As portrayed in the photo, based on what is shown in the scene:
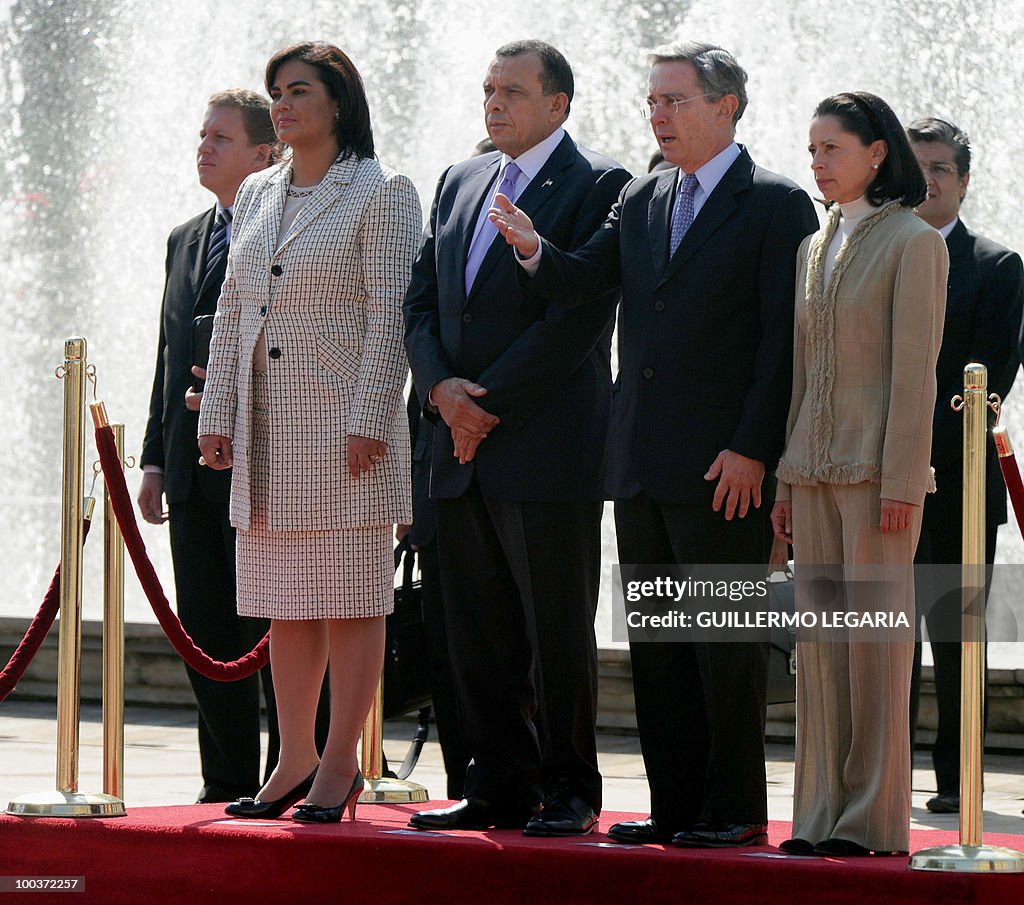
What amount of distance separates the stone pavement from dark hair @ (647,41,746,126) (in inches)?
87.3

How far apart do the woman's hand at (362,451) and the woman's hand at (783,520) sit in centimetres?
97

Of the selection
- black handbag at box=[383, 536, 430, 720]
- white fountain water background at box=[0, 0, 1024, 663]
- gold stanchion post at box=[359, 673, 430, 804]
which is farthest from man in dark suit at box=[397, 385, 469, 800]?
white fountain water background at box=[0, 0, 1024, 663]

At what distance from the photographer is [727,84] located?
4688 millimetres

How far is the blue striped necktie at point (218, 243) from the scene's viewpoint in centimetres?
584

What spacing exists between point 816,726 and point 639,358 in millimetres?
924

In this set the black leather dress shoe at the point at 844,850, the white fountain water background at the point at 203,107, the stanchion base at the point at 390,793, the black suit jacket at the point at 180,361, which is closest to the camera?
the black leather dress shoe at the point at 844,850

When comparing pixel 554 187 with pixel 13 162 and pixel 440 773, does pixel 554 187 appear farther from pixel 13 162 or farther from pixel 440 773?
pixel 13 162

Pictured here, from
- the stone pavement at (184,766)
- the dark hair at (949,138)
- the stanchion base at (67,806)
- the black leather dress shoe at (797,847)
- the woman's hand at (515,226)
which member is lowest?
the stone pavement at (184,766)

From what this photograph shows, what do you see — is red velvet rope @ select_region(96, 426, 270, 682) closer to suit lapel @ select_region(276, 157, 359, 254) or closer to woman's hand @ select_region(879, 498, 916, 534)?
suit lapel @ select_region(276, 157, 359, 254)

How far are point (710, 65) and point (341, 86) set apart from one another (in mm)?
987

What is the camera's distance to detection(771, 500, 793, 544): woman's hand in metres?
4.57

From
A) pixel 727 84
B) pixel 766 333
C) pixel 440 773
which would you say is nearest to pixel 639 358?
pixel 766 333

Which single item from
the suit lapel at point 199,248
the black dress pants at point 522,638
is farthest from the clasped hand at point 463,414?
the suit lapel at point 199,248

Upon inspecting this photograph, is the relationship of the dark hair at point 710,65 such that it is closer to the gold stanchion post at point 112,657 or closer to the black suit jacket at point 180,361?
the black suit jacket at point 180,361
